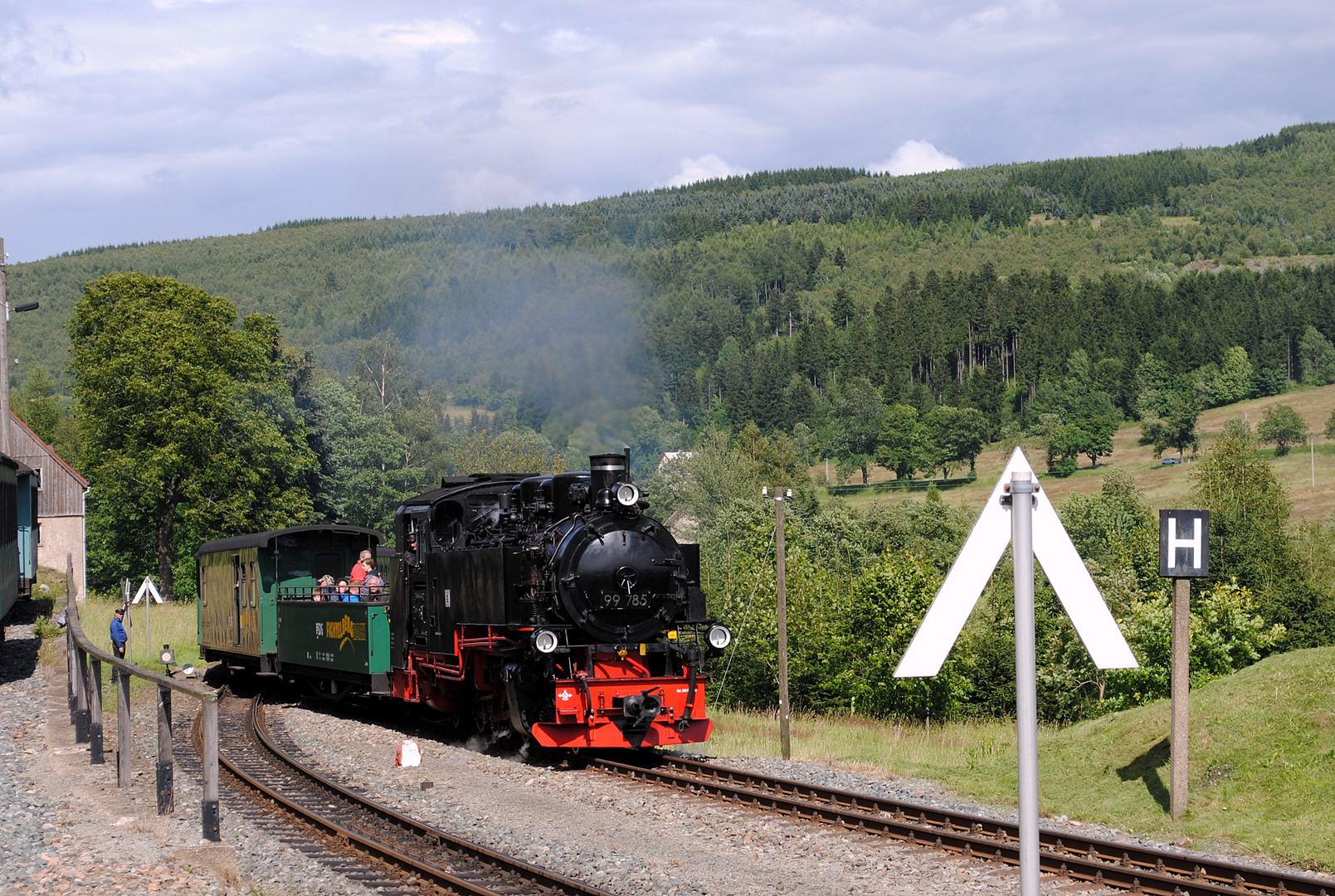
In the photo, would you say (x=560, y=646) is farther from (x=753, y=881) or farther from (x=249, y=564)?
(x=249, y=564)

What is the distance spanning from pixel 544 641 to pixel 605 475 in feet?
7.92

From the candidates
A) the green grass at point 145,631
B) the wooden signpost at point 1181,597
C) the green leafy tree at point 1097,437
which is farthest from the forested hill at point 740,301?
the wooden signpost at point 1181,597

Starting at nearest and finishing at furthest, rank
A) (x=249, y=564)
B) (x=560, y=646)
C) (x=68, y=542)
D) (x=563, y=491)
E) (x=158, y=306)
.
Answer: (x=560, y=646), (x=563, y=491), (x=249, y=564), (x=158, y=306), (x=68, y=542)

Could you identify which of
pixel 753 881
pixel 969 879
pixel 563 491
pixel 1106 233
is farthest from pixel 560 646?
pixel 1106 233

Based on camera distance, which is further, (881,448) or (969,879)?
(881,448)

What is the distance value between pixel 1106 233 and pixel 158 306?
578 ft

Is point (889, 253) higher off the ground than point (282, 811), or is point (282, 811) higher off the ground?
point (889, 253)

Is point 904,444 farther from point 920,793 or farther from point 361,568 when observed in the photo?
point 920,793

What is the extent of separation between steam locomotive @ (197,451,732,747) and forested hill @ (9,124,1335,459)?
1645 cm

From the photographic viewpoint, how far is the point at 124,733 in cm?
1248

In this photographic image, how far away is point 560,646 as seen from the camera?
1458cm

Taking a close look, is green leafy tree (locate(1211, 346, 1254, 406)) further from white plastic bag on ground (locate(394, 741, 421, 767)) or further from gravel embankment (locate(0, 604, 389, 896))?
gravel embankment (locate(0, 604, 389, 896))

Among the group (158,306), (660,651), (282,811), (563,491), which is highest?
(158,306)

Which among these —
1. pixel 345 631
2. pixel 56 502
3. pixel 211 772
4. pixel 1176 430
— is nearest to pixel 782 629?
pixel 345 631
